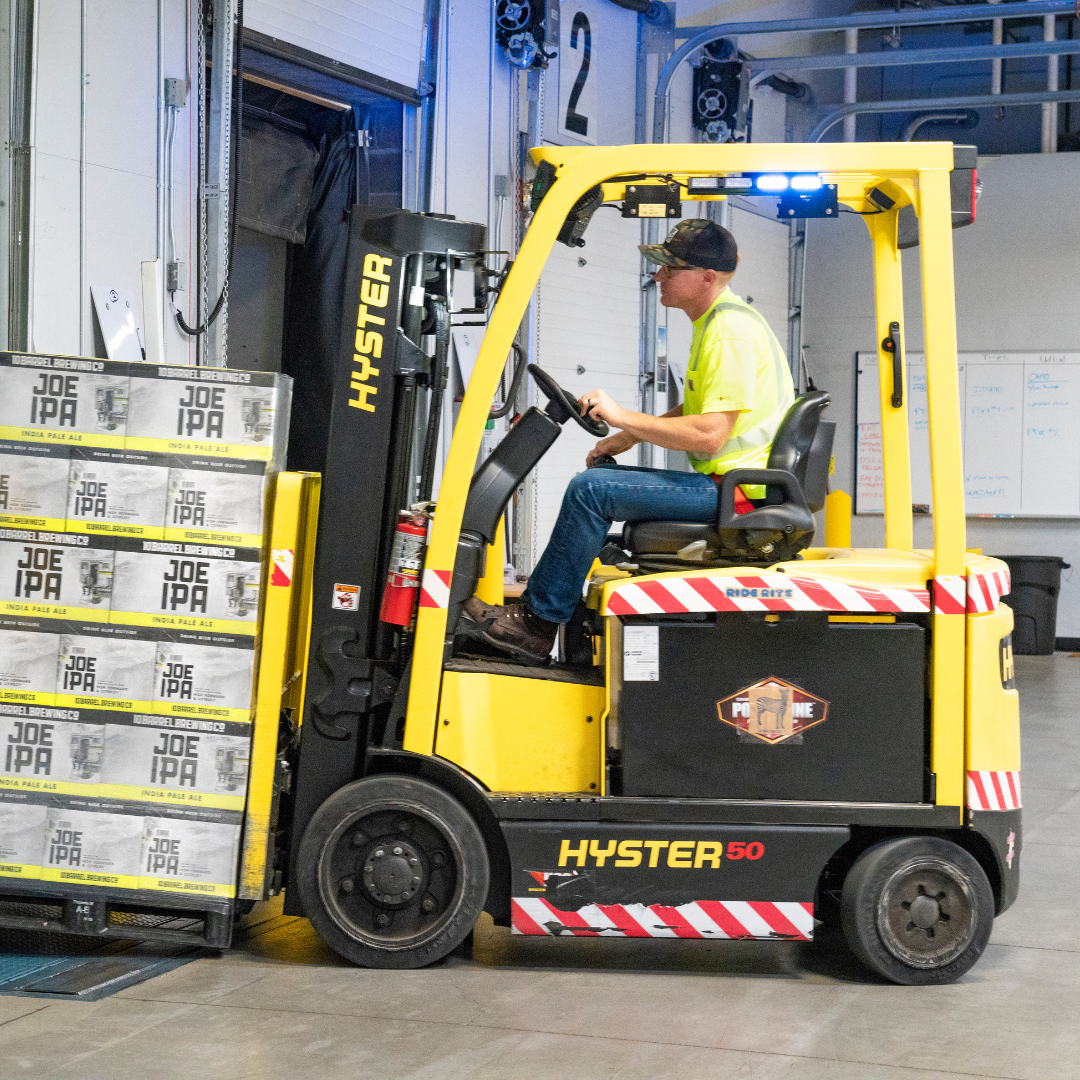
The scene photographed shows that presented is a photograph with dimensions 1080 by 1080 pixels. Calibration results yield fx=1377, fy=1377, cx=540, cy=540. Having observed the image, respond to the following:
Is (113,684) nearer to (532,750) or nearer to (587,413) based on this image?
(532,750)

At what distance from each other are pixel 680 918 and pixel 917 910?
0.67 metres

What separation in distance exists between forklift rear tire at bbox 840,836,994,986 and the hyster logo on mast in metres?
0.42

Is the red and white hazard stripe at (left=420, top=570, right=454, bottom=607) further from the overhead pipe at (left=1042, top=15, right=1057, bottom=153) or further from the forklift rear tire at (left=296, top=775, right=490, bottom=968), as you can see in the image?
the overhead pipe at (left=1042, top=15, right=1057, bottom=153)

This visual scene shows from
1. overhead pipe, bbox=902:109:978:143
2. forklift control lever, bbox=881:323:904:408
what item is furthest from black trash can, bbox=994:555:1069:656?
forklift control lever, bbox=881:323:904:408

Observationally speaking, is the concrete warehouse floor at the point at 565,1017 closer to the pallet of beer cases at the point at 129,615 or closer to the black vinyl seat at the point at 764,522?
the pallet of beer cases at the point at 129,615

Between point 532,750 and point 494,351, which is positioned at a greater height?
point 494,351

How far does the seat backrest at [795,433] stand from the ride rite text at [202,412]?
1.61 meters

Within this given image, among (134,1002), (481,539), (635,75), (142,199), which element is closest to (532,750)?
(481,539)

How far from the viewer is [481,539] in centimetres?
400

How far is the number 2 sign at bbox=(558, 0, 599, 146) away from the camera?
9.67 m

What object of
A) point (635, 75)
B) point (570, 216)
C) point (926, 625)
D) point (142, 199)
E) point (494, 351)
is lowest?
point (926, 625)

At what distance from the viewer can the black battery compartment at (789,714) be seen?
12.7 ft

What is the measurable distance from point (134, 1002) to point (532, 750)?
126 centimetres

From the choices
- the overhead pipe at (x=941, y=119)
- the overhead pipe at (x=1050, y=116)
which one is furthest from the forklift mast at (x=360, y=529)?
the overhead pipe at (x=1050, y=116)
